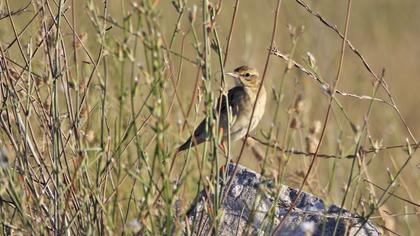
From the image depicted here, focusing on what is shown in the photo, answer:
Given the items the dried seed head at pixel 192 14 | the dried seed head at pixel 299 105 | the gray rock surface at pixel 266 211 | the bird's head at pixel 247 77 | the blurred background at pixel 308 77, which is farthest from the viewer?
the bird's head at pixel 247 77

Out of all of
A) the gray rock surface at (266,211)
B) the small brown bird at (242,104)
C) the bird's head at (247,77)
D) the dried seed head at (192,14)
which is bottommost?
the gray rock surface at (266,211)

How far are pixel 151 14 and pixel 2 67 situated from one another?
1240mm

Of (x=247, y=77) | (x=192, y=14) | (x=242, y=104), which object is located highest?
(x=192, y=14)

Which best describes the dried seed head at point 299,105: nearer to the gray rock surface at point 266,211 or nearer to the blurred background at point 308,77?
the blurred background at point 308,77

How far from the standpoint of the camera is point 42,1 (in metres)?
4.23

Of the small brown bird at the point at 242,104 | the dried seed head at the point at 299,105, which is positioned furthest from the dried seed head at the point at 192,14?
the small brown bird at the point at 242,104

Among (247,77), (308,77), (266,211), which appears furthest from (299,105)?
(308,77)

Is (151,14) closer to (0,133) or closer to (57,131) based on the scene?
(57,131)

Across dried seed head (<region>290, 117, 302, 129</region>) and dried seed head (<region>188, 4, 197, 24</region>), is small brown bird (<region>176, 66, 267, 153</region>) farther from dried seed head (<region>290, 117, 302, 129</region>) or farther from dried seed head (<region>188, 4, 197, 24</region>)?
dried seed head (<region>188, 4, 197, 24</region>)

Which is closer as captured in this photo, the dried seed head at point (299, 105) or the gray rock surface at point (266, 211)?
the dried seed head at point (299, 105)

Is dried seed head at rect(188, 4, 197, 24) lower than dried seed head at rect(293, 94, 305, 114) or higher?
higher

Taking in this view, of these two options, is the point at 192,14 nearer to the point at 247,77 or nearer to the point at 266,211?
the point at 266,211

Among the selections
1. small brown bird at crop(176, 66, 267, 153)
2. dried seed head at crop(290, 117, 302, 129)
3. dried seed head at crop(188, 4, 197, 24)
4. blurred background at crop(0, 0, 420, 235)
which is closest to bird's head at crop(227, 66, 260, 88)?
small brown bird at crop(176, 66, 267, 153)

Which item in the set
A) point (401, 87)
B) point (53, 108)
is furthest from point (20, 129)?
point (401, 87)
